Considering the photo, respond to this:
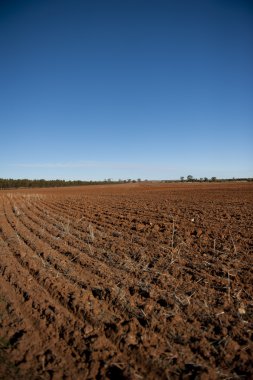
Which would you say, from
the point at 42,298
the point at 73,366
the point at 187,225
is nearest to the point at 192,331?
the point at 73,366

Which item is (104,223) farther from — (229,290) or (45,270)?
(229,290)

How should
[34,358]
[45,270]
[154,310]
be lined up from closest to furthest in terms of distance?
[34,358], [154,310], [45,270]

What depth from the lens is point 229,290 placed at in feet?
13.2

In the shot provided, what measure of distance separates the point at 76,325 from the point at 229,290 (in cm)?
241

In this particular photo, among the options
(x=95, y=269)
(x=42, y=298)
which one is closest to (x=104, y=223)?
(x=95, y=269)

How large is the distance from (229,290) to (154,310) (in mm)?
1317

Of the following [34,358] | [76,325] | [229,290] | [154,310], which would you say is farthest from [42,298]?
[229,290]

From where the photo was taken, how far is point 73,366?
2680 millimetres

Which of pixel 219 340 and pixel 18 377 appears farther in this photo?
pixel 219 340

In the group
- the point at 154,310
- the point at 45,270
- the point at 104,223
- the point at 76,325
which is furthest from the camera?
the point at 104,223

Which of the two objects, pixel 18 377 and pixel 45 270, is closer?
pixel 18 377

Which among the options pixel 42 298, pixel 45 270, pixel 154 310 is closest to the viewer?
pixel 154 310

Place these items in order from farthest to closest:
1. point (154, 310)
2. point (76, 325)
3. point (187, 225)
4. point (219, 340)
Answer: point (187, 225) < point (154, 310) < point (76, 325) < point (219, 340)

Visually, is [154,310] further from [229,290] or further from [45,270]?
[45,270]
